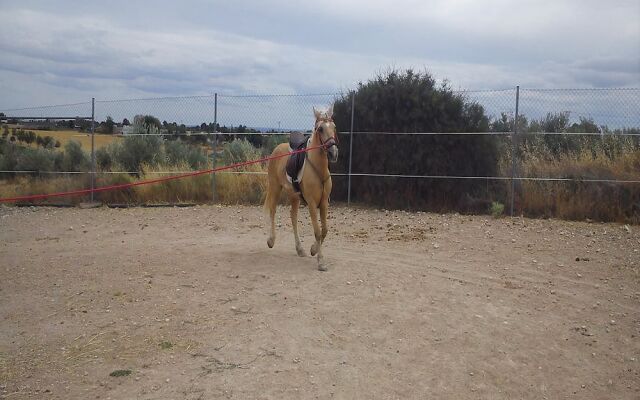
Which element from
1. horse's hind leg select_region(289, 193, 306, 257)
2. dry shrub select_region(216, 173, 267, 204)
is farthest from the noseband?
dry shrub select_region(216, 173, 267, 204)

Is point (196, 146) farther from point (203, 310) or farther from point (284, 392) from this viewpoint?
point (284, 392)

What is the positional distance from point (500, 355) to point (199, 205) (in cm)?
1107

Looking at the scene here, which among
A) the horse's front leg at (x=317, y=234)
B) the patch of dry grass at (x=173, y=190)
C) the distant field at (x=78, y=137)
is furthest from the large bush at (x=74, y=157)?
the horse's front leg at (x=317, y=234)

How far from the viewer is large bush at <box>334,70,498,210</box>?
46.9 ft

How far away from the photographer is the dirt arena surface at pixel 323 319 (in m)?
5.20

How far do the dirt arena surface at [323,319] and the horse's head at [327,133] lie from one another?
→ 1.66 m

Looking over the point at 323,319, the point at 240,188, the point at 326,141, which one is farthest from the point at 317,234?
the point at 240,188

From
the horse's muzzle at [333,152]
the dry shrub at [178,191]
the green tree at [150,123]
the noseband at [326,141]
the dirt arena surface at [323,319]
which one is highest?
the green tree at [150,123]

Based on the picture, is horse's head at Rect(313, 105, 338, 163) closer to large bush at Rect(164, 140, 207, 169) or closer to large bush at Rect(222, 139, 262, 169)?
large bush at Rect(222, 139, 262, 169)

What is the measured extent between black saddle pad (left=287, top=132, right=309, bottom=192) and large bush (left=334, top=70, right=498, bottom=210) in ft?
19.5

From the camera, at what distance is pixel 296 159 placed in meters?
8.80

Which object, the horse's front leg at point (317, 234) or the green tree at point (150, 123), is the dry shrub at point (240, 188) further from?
the horse's front leg at point (317, 234)

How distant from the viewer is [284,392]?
16.2 feet

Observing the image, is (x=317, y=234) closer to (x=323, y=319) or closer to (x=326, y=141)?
(x=326, y=141)
